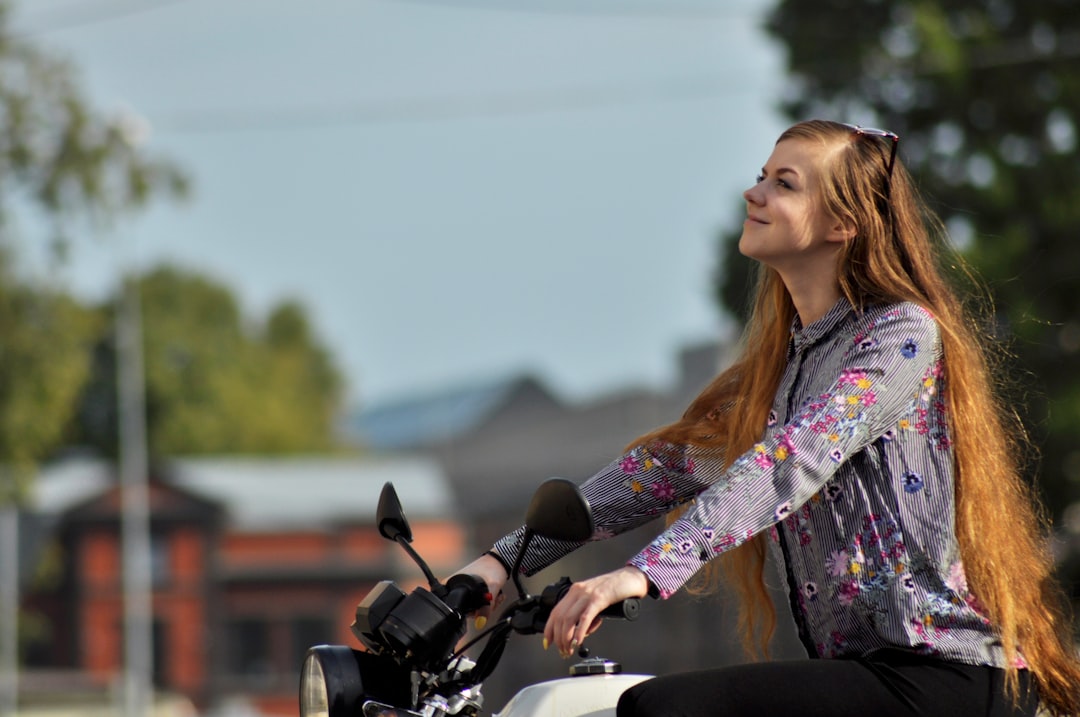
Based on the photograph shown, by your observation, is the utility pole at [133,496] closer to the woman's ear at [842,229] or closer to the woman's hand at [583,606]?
the woman's ear at [842,229]

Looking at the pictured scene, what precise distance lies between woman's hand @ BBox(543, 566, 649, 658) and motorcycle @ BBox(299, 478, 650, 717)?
0.04m

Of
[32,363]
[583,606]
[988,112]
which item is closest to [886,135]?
[583,606]

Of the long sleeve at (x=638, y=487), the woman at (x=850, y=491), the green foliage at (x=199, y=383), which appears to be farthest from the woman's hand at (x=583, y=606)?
the green foliage at (x=199, y=383)

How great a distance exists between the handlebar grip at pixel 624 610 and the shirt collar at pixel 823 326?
650mm

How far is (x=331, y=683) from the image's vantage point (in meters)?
2.53

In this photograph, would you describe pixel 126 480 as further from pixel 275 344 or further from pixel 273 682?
pixel 275 344

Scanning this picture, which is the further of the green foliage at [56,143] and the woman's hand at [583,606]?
the green foliage at [56,143]

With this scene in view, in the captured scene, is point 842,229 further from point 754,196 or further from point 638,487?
point 638,487

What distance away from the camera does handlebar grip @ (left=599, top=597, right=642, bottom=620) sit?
2.44m

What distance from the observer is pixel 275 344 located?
8094 cm

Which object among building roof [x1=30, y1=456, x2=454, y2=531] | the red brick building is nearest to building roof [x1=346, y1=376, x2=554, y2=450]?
building roof [x1=30, y1=456, x2=454, y2=531]

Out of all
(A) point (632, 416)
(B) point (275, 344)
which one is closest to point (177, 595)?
(A) point (632, 416)

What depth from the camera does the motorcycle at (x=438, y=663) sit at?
98.3 inches

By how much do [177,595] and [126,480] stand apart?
10224 mm
